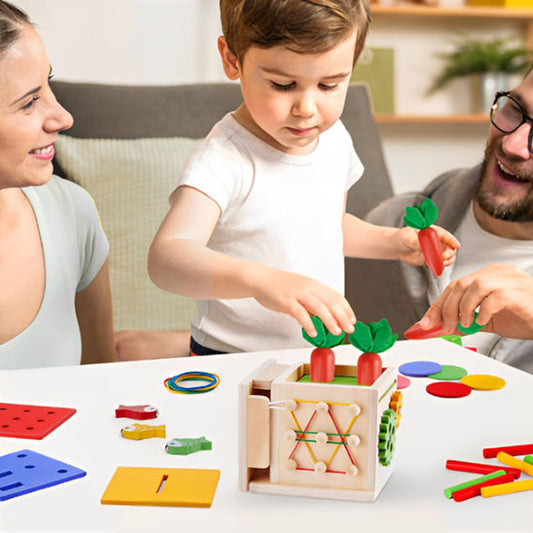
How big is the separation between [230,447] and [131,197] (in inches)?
9.4

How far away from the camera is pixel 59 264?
22.5 inches

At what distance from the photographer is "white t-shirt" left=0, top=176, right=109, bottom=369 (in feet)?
1.84

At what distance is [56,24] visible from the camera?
1.81 feet

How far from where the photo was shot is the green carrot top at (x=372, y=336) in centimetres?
36

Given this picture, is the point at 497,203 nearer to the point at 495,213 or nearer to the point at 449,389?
the point at 495,213

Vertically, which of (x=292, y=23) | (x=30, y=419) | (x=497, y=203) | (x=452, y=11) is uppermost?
(x=452, y=11)

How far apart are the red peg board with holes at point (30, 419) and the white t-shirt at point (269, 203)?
0.37 feet

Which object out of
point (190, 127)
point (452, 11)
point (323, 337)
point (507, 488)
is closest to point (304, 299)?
point (323, 337)

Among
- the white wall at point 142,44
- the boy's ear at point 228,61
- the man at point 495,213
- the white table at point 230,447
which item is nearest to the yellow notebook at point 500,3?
the white wall at point 142,44

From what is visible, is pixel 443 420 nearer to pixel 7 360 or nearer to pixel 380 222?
pixel 380 222

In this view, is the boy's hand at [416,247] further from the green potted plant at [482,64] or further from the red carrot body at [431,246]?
the green potted plant at [482,64]

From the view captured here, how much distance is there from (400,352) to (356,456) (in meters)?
0.23


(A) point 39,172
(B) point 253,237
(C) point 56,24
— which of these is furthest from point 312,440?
(C) point 56,24

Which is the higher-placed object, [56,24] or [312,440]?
[56,24]
